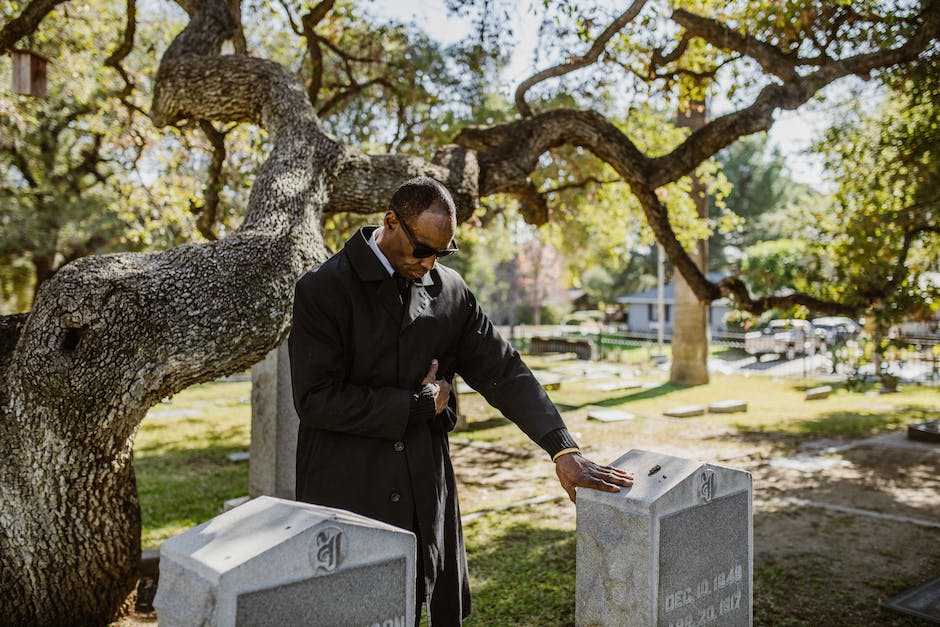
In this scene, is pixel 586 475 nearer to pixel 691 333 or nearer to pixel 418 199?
pixel 418 199

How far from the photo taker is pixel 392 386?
10.2ft

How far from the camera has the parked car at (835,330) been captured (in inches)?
1043

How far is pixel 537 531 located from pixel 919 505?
158 inches

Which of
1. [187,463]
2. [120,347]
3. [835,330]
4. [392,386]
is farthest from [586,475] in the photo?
[835,330]

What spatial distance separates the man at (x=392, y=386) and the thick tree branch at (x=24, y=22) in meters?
6.42

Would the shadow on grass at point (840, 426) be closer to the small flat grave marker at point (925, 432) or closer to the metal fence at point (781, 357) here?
the small flat grave marker at point (925, 432)

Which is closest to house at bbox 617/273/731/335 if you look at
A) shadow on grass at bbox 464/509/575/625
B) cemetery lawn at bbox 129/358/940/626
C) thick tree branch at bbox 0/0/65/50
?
cemetery lawn at bbox 129/358/940/626

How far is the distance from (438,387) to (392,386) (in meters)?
0.19

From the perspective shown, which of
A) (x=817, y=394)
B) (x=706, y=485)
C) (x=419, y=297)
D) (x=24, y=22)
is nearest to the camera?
(x=419, y=297)

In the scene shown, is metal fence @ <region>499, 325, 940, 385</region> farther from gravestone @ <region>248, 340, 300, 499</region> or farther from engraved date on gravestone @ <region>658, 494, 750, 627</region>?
engraved date on gravestone @ <region>658, 494, 750, 627</region>

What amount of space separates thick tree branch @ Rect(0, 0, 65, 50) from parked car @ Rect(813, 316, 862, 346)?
2267 centimetres

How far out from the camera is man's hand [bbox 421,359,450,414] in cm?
306

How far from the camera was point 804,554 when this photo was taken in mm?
6098

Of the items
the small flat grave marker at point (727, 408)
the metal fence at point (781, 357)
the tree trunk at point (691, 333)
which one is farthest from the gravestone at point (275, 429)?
the metal fence at point (781, 357)
